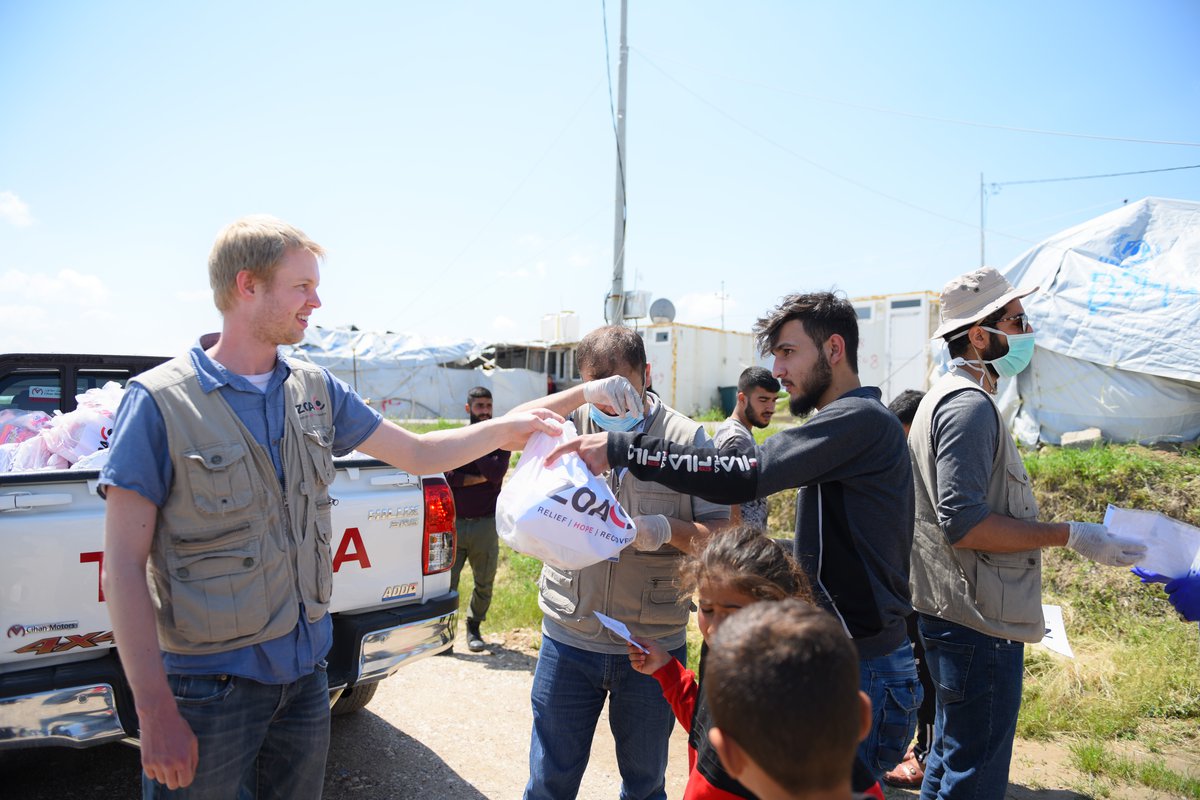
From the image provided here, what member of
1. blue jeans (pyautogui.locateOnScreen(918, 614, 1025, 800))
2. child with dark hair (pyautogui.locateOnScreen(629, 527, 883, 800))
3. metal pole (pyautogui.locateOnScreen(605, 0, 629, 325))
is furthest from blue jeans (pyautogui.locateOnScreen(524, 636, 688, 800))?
metal pole (pyautogui.locateOnScreen(605, 0, 629, 325))

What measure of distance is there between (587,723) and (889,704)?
3.20ft

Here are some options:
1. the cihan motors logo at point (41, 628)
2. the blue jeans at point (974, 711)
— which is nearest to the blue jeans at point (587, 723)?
the blue jeans at point (974, 711)

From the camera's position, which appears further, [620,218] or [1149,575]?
[620,218]

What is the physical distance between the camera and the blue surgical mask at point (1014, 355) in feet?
8.85

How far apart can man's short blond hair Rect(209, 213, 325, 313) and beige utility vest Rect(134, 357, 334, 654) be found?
22cm

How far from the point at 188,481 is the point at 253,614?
355 millimetres

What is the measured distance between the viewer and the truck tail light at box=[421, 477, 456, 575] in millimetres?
3410

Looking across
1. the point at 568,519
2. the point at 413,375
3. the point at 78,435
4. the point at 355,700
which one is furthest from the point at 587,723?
the point at 413,375

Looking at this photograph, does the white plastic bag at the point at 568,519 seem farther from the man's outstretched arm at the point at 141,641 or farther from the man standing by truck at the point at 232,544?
the man's outstretched arm at the point at 141,641

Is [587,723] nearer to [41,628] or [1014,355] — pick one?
[41,628]

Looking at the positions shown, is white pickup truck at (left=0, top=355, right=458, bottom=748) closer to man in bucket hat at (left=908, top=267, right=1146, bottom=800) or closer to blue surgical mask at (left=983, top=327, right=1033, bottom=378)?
man in bucket hat at (left=908, top=267, right=1146, bottom=800)

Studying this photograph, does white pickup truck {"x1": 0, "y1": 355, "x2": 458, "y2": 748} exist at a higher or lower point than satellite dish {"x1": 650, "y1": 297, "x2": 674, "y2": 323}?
lower

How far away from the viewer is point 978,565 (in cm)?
242

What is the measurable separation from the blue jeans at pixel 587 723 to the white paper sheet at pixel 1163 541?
166cm
